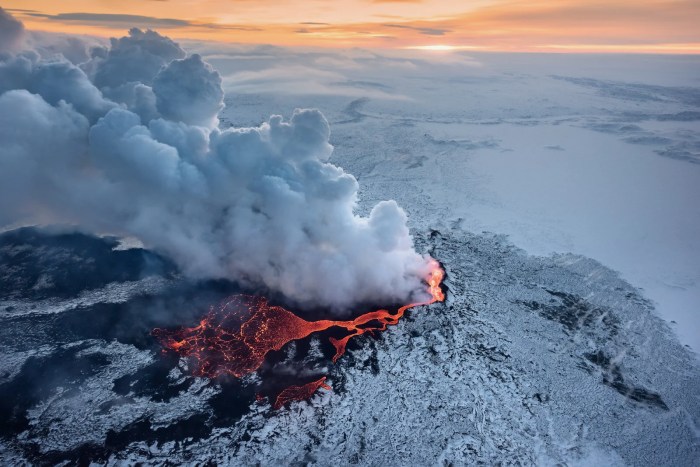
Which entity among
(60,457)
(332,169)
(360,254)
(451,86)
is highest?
(332,169)

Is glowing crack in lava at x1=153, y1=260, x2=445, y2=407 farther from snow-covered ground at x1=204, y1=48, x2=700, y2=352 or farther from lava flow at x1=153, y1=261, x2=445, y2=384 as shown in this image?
snow-covered ground at x1=204, y1=48, x2=700, y2=352

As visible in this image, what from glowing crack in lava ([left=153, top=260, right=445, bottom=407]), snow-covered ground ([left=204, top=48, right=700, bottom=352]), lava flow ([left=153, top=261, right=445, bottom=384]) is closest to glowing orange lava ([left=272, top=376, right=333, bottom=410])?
glowing crack in lava ([left=153, top=260, right=445, bottom=407])

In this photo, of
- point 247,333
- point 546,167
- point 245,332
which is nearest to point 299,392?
point 247,333

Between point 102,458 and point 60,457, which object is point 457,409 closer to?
point 102,458

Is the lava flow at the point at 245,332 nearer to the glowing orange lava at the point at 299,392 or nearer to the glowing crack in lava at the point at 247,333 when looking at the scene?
the glowing crack in lava at the point at 247,333

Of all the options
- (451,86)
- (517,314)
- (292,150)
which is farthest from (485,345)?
(451,86)

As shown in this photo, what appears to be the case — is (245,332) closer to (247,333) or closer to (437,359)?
(247,333)

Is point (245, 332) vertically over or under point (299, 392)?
under
